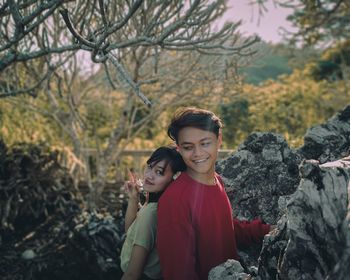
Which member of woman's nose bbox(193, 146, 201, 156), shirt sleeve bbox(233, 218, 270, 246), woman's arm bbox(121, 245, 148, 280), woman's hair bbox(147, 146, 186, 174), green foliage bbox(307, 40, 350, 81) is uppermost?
green foliage bbox(307, 40, 350, 81)

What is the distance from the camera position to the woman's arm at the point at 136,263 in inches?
111

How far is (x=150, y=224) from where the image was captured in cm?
285

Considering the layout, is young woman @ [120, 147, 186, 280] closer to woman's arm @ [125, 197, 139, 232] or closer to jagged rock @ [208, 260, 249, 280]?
woman's arm @ [125, 197, 139, 232]

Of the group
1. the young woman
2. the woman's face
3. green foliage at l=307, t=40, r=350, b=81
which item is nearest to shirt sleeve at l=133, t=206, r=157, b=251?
the young woman

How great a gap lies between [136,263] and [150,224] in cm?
→ 22

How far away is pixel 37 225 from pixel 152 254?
13.1 feet

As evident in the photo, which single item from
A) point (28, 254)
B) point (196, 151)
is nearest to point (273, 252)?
point (196, 151)

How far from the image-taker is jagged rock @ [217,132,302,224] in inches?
132

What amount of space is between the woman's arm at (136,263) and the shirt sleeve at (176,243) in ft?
0.77

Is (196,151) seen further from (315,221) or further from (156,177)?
(315,221)

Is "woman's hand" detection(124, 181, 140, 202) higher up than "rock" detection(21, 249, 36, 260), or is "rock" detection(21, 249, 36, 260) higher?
"woman's hand" detection(124, 181, 140, 202)

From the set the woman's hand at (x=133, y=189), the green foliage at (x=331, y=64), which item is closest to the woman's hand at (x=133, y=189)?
the woman's hand at (x=133, y=189)

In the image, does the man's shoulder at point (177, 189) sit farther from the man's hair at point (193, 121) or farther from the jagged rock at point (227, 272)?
the jagged rock at point (227, 272)

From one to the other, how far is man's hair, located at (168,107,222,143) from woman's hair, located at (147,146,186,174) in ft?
0.51
